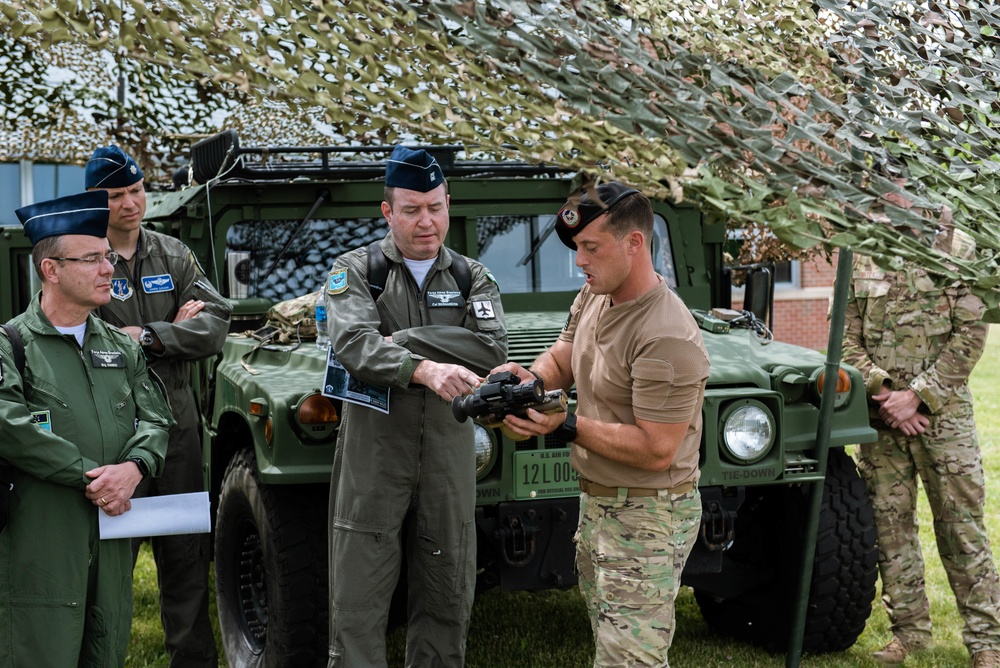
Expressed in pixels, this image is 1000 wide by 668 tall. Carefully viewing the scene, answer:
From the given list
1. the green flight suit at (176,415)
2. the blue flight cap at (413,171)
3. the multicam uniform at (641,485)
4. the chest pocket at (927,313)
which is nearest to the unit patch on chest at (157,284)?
the green flight suit at (176,415)

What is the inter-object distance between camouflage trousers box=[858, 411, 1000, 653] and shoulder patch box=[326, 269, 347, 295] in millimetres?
2224

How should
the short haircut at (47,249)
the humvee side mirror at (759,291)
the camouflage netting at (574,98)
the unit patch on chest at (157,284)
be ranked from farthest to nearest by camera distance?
the humvee side mirror at (759,291) < the unit patch on chest at (157,284) < the short haircut at (47,249) < the camouflage netting at (574,98)

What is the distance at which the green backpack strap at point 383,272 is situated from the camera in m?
3.47

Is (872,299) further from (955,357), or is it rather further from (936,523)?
(936,523)

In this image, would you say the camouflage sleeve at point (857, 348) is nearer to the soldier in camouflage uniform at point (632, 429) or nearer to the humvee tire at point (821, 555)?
the humvee tire at point (821, 555)

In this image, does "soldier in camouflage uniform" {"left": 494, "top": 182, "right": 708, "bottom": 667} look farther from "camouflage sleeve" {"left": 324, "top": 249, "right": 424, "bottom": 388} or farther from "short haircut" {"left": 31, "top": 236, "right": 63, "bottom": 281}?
"short haircut" {"left": 31, "top": 236, "right": 63, "bottom": 281}

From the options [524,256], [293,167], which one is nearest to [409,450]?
[524,256]

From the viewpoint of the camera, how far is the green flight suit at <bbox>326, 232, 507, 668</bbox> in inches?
132

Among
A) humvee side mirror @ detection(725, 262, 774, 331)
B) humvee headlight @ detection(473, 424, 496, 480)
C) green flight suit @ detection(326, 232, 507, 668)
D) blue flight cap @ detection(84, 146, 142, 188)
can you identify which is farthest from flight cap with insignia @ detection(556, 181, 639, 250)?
humvee side mirror @ detection(725, 262, 774, 331)

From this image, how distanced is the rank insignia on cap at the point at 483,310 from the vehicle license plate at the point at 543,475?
1.48 feet

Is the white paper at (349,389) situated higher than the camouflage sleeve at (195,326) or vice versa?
the camouflage sleeve at (195,326)

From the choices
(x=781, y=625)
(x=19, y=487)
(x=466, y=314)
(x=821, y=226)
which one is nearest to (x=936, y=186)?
(x=821, y=226)

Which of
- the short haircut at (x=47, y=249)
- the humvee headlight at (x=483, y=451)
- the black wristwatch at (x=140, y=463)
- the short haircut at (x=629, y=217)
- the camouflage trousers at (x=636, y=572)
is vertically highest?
the short haircut at (x=629, y=217)

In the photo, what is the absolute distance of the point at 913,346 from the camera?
4328mm
